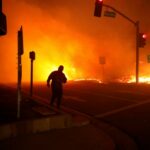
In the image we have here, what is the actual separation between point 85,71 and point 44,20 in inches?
287

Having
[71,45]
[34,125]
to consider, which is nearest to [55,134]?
[34,125]

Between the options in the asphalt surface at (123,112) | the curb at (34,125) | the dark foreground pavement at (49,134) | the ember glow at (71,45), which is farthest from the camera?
the ember glow at (71,45)

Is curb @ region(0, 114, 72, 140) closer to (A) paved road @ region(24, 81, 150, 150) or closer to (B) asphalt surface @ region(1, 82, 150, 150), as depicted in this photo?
(B) asphalt surface @ region(1, 82, 150, 150)

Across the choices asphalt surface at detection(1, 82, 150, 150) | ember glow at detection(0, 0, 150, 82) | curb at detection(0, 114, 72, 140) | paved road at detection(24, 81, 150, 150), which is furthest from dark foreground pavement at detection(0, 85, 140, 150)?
ember glow at detection(0, 0, 150, 82)

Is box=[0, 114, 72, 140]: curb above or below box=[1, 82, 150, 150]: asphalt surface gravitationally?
above

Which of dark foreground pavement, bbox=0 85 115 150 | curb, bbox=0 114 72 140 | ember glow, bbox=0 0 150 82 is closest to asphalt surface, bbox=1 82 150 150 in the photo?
dark foreground pavement, bbox=0 85 115 150

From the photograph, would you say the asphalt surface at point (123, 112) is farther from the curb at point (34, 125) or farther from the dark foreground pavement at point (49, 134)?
the curb at point (34, 125)

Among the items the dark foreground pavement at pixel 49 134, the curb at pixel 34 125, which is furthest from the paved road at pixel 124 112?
the curb at pixel 34 125

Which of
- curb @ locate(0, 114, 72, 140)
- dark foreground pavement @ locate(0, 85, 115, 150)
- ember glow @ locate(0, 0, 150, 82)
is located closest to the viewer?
dark foreground pavement @ locate(0, 85, 115, 150)

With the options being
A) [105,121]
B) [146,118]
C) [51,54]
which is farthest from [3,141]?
[51,54]

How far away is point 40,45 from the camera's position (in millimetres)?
38562

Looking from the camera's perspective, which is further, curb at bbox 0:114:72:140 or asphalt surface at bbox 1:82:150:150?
asphalt surface at bbox 1:82:150:150

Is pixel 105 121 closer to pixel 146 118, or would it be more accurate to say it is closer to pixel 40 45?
pixel 146 118

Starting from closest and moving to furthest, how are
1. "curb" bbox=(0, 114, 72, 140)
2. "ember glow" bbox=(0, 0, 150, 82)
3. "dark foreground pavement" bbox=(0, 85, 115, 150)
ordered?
"dark foreground pavement" bbox=(0, 85, 115, 150)
"curb" bbox=(0, 114, 72, 140)
"ember glow" bbox=(0, 0, 150, 82)
